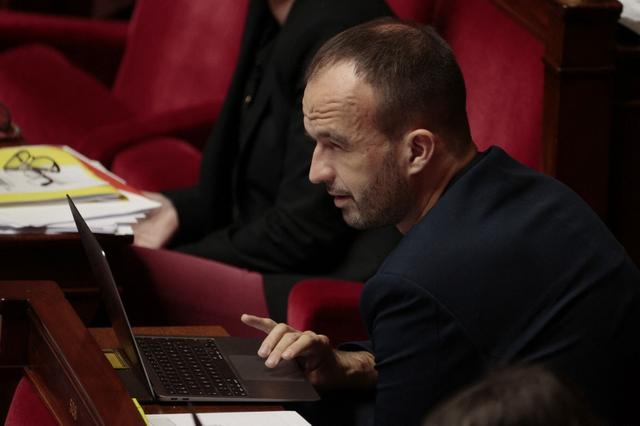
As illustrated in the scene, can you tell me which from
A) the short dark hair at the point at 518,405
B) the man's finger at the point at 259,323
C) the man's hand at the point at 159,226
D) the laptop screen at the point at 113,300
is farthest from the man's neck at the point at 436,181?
the man's hand at the point at 159,226

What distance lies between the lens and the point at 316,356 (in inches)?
70.6

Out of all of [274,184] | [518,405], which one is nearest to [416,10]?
[274,184]

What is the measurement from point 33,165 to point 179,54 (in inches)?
41.5

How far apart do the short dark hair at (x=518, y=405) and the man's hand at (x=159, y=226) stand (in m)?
1.89

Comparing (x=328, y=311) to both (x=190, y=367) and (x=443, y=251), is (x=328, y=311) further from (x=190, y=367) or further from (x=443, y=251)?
(x=443, y=251)

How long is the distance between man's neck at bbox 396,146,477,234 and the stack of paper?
0.62 metres

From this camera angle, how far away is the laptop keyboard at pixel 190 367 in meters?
1.67

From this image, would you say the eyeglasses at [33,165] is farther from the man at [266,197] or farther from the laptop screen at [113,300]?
the laptop screen at [113,300]

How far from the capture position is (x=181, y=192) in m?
2.91

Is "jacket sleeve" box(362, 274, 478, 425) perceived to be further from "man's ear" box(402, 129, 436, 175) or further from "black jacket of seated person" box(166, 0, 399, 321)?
"black jacket of seated person" box(166, 0, 399, 321)

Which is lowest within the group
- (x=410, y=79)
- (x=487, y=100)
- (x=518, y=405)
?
(x=487, y=100)

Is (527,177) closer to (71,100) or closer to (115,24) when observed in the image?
(71,100)

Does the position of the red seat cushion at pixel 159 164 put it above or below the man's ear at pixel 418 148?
below

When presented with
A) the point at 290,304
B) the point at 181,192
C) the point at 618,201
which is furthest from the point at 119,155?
the point at 618,201
